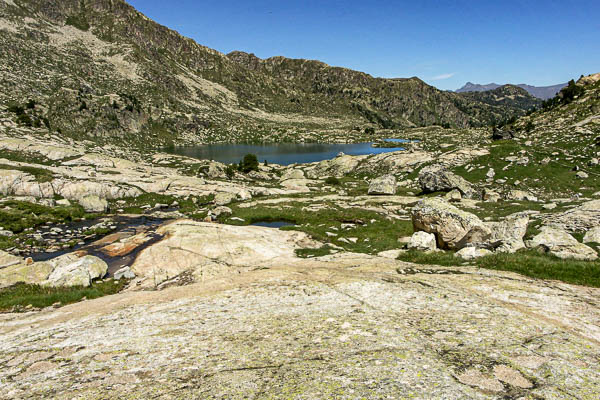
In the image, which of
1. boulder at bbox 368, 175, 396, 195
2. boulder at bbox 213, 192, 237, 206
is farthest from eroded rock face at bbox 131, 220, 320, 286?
boulder at bbox 368, 175, 396, 195

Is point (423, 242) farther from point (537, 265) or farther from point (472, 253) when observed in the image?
point (537, 265)

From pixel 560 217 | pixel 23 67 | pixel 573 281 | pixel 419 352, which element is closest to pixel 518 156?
pixel 560 217

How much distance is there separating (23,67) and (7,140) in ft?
506

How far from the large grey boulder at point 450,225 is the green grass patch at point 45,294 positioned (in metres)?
26.2

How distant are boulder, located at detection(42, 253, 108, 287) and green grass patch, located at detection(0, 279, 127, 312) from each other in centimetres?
56

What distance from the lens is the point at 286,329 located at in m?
10.2

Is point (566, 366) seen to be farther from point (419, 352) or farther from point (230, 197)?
point (230, 197)

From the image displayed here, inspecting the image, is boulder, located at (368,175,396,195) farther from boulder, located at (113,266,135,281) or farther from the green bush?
the green bush

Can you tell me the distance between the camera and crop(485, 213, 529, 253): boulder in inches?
774

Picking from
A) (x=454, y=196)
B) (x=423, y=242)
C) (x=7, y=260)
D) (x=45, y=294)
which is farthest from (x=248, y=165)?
(x=45, y=294)

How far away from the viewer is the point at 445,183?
168 ft

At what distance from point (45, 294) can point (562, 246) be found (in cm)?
3345

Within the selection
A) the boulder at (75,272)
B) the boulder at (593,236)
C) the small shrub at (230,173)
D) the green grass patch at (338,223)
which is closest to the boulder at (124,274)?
the boulder at (75,272)

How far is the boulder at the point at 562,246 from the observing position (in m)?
17.1
